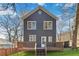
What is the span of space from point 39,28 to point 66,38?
0.22m

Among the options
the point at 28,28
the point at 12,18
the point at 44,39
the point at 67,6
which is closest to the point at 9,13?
the point at 12,18

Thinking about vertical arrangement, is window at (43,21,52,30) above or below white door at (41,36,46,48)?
above

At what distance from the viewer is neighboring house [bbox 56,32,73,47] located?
1607mm

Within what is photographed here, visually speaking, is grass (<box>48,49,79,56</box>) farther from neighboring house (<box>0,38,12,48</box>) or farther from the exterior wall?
neighboring house (<box>0,38,12,48</box>)

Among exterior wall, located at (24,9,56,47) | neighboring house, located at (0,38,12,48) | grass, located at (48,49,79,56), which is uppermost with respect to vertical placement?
exterior wall, located at (24,9,56,47)

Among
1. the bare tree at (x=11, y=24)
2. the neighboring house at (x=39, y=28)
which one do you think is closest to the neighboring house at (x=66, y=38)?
the neighboring house at (x=39, y=28)

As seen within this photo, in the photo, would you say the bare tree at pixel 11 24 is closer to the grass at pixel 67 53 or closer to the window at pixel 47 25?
the window at pixel 47 25

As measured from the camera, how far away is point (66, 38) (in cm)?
162

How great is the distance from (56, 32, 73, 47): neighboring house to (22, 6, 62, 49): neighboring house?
4 cm

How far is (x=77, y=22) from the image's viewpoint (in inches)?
63.9

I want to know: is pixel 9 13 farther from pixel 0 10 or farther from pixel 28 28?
pixel 28 28

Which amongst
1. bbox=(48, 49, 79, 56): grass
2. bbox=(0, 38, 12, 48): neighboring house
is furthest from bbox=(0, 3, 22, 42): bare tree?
→ bbox=(48, 49, 79, 56): grass

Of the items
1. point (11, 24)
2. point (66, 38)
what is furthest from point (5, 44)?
point (66, 38)

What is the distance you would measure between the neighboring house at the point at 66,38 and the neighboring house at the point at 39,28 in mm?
45
